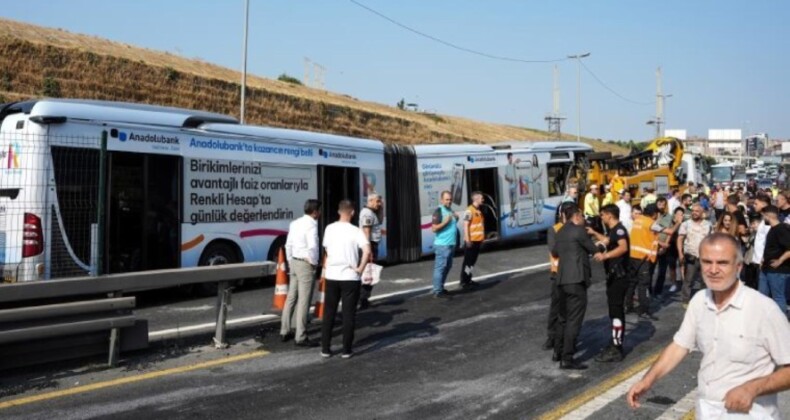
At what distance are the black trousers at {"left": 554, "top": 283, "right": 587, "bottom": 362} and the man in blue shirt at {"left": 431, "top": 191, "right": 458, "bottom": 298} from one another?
4.04 m

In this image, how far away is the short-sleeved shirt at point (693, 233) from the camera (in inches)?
432

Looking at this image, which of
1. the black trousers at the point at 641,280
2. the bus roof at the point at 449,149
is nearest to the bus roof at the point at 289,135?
the bus roof at the point at 449,149

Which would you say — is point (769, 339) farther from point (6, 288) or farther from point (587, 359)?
point (6, 288)

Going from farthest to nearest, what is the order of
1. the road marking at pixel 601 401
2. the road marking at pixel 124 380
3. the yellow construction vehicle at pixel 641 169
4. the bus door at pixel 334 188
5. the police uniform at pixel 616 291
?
the yellow construction vehicle at pixel 641 169 < the bus door at pixel 334 188 < the police uniform at pixel 616 291 < the road marking at pixel 124 380 < the road marking at pixel 601 401

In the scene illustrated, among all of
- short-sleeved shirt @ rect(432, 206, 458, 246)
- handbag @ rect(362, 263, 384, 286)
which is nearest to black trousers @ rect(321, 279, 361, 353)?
handbag @ rect(362, 263, 384, 286)

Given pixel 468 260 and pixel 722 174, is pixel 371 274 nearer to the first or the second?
pixel 468 260

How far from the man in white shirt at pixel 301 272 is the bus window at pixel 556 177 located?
42.8ft

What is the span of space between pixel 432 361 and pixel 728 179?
46514mm

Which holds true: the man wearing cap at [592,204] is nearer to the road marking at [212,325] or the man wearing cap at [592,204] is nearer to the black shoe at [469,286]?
the black shoe at [469,286]

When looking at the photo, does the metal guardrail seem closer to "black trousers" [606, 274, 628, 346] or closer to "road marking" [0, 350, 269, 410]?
"road marking" [0, 350, 269, 410]

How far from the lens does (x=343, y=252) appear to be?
727cm

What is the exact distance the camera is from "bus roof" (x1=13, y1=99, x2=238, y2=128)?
29.4 feet

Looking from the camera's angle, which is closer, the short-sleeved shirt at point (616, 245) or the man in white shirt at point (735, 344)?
the man in white shirt at point (735, 344)

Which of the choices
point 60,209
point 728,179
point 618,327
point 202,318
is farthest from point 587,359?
point 728,179
